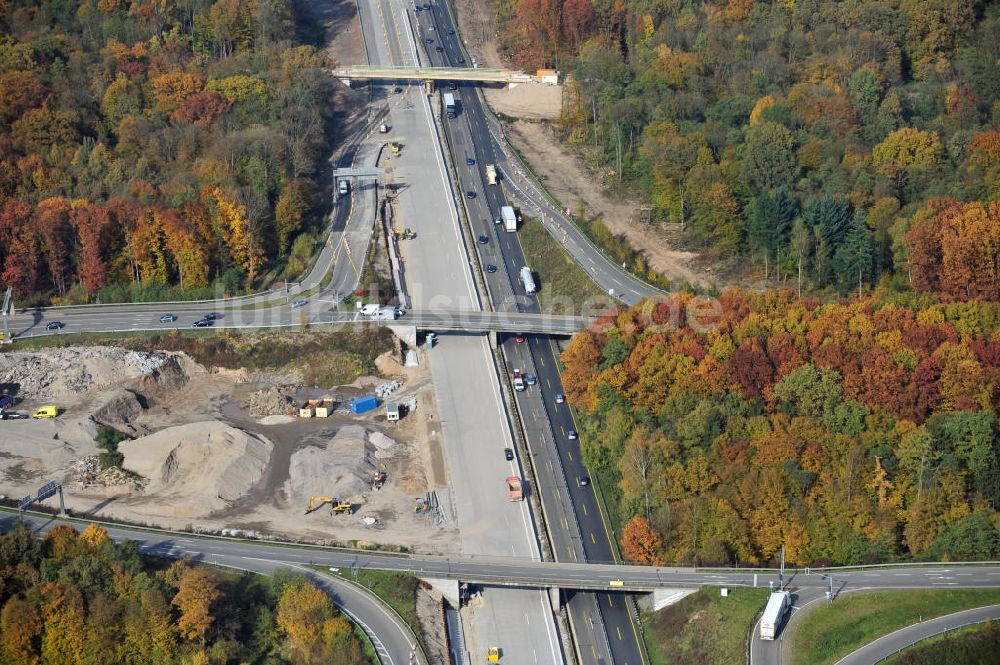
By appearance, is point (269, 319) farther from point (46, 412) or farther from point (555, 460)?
point (555, 460)

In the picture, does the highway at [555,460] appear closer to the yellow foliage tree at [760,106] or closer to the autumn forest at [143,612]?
the autumn forest at [143,612]

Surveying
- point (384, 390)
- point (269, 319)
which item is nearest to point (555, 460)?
point (384, 390)

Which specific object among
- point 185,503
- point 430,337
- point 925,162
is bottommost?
point 185,503

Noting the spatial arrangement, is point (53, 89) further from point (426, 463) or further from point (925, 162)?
point (925, 162)

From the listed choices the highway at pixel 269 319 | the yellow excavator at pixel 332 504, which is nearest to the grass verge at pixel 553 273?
the highway at pixel 269 319

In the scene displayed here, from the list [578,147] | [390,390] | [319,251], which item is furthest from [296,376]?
[578,147]

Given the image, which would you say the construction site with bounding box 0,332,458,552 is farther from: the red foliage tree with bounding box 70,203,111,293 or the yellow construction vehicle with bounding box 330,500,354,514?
the red foliage tree with bounding box 70,203,111,293

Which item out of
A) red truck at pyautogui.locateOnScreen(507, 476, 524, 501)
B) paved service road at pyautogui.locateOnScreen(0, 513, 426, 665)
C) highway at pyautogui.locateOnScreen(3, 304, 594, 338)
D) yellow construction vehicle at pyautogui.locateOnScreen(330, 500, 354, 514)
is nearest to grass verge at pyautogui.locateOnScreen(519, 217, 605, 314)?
highway at pyautogui.locateOnScreen(3, 304, 594, 338)
